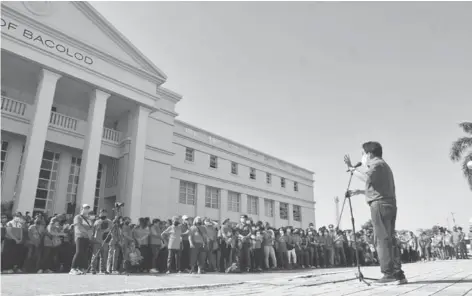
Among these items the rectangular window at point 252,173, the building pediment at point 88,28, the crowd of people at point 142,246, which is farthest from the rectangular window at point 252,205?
the crowd of people at point 142,246

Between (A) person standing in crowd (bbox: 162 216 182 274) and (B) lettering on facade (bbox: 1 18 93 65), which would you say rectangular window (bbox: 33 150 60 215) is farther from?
(A) person standing in crowd (bbox: 162 216 182 274)

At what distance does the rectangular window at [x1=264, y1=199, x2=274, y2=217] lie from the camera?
29.5 meters

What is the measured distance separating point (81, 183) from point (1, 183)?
329cm

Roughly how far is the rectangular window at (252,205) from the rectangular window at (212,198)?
3.59 m

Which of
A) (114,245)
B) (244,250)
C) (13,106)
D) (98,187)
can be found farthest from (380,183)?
(98,187)

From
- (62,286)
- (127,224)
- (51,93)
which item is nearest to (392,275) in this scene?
(62,286)

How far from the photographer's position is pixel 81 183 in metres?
15.0

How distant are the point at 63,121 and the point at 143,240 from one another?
376 inches

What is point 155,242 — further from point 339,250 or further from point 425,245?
point 425,245

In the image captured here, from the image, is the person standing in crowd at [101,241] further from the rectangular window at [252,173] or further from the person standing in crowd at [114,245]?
the rectangular window at [252,173]

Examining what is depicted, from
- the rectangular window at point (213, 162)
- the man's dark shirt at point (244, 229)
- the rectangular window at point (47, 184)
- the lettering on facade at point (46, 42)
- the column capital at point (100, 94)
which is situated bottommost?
the man's dark shirt at point (244, 229)

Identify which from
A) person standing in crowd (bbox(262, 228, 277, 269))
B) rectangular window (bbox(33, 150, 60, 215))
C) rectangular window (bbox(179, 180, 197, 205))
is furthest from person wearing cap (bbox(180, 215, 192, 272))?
rectangular window (bbox(179, 180, 197, 205))

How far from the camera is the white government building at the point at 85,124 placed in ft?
46.8

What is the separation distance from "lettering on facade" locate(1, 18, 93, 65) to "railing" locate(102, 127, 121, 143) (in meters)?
3.82
